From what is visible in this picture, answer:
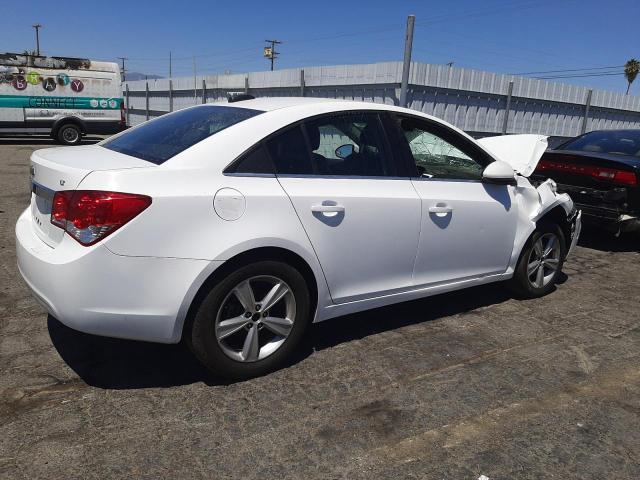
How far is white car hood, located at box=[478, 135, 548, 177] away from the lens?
4590 mm

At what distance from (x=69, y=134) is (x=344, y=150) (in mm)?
16087

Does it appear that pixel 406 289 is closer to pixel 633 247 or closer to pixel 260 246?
pixel 260 246

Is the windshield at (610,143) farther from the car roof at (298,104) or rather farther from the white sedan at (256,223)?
the car roof at (298,104)

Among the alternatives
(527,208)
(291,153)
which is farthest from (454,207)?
(291,153)

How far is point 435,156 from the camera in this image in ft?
12.7

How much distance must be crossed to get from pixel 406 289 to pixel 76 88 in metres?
16.5

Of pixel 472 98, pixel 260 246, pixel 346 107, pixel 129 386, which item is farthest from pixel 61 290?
pixel 472 98

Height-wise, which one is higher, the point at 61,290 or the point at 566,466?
the point at 61,290

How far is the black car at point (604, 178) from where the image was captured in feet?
19.7

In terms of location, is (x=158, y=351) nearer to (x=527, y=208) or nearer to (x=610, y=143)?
Result: (x=527, y=208)

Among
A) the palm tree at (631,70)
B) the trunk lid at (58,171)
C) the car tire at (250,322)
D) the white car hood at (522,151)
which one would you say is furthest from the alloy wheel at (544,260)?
the palm tree at (631,70)

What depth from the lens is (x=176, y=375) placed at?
3061mm

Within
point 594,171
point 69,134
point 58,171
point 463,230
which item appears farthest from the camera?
point 69,134

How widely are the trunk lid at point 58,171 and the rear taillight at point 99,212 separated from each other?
0.12 meters
